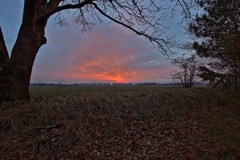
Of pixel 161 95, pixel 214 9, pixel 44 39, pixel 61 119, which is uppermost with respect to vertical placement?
pixel 214 9

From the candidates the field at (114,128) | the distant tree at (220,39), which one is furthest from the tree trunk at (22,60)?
the distant tree at (220,39)

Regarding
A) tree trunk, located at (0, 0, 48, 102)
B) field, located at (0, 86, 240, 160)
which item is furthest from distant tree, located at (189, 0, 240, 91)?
tree trunk, located at (0, 0, 48, 102)

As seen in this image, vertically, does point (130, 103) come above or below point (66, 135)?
above

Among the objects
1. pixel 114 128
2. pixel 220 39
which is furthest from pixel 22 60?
A: pixel 220 39

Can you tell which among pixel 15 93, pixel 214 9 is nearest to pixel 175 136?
pixel 15 93

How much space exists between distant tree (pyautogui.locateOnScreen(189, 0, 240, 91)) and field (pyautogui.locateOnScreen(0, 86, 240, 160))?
1.10 metres

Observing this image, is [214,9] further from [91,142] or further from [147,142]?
[91,142]

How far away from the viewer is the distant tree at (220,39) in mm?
6492

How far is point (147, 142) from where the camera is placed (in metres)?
5.44

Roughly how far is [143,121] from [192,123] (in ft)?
5.15

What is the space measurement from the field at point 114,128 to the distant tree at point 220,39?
3.62ft

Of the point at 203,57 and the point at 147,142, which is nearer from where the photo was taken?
the point at 147,142

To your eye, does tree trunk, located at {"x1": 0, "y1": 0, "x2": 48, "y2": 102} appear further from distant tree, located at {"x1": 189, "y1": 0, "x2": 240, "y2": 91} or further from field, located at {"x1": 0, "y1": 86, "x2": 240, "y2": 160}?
distant tree, located at {"x1": 189, "y1": 0, "x2": 240, "y2": 91}

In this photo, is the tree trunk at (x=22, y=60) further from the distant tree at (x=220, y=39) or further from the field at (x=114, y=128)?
the distant tree at (x=220, y=39)
